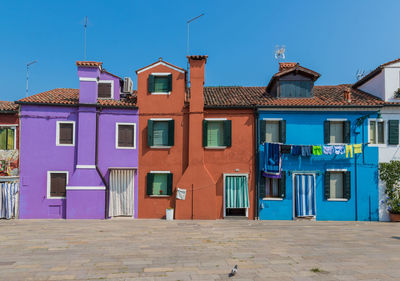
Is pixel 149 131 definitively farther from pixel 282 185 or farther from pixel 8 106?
pixel 8 106

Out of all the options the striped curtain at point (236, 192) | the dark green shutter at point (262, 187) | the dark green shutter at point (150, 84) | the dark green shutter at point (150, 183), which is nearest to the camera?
A: the striped curtain at point (236, 192)

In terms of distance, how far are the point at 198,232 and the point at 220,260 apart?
4.54 meters

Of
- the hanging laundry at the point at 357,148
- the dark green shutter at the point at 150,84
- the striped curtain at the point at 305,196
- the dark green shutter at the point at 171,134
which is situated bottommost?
the striped curtain at the point at 305,196

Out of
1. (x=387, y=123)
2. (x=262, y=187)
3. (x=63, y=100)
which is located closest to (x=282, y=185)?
(x=262, y=187)

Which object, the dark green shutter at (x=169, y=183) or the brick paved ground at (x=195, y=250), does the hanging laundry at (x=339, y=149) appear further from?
the dark green shutter at (x=169, y=183)

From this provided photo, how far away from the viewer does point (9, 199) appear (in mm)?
17156

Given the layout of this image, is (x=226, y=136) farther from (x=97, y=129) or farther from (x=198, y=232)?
(x=97, y=129)

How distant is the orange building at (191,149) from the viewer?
691 inches

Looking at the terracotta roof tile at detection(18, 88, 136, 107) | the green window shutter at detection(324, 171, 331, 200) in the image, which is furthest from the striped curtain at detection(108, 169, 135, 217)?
the green window shutter at detection(324, 171, 331, 200)

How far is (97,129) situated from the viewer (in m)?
18.0

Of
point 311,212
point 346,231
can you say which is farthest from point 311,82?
point 346,231

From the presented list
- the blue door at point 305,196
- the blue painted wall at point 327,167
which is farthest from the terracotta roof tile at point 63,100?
the blue door at point 305,196

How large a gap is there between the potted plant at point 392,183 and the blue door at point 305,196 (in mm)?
4196

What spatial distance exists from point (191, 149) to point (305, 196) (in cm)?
721
